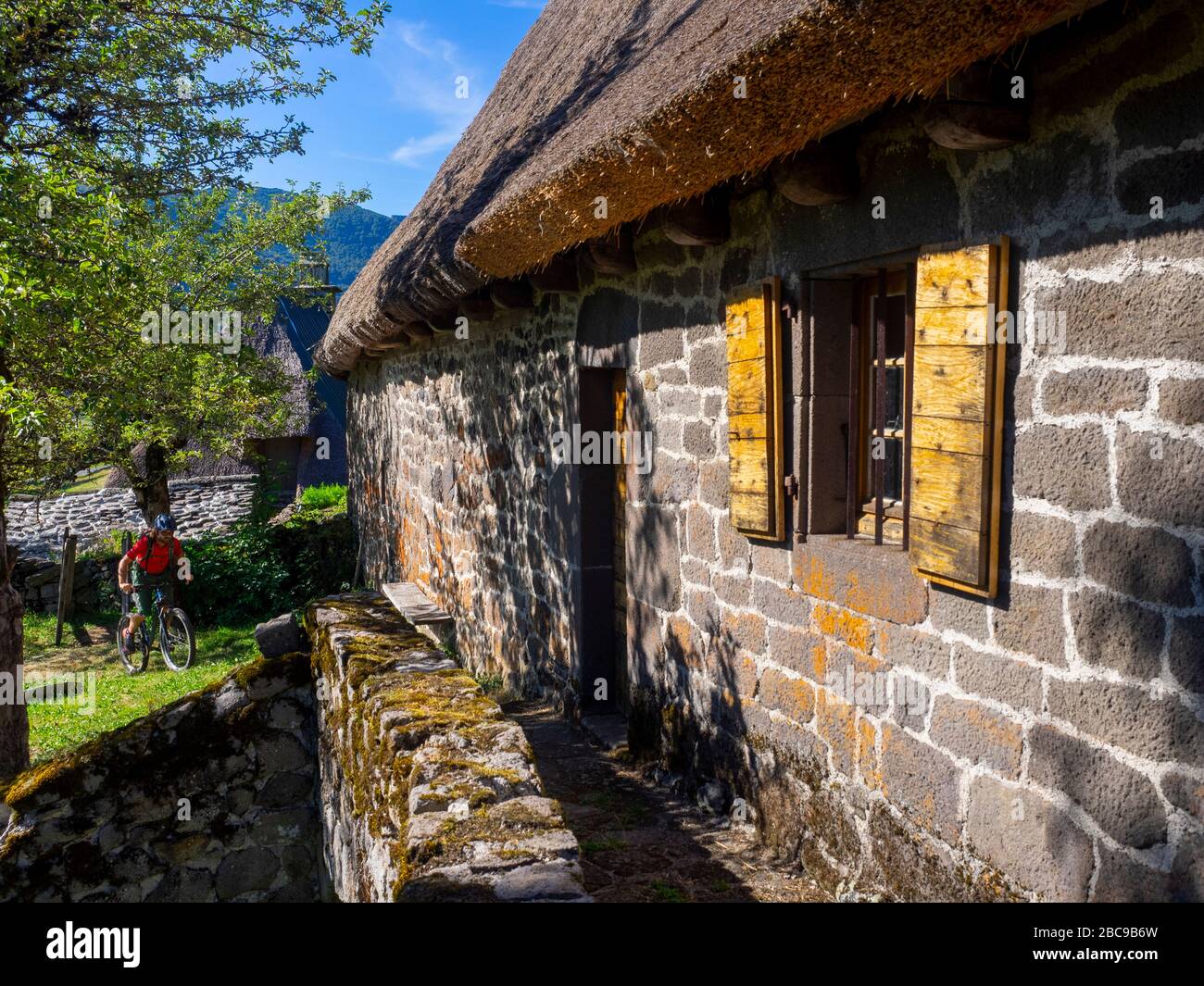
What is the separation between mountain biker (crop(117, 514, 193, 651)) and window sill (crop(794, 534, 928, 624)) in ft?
24.2

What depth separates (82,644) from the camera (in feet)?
34.6

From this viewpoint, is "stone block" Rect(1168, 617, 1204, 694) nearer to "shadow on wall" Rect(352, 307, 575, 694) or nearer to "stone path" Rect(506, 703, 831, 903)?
"stone path" Rect(506, 703, 831, 903)

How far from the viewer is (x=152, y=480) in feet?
37.2

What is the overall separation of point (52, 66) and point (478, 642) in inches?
180

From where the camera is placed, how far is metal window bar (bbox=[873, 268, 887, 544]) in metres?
2.87

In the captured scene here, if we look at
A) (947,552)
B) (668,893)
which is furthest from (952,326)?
(668,893)

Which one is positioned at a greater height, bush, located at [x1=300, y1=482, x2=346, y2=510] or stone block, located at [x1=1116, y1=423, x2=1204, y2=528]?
stone block, located at [x1=1116, y1=423, x2=1204, y2=528]

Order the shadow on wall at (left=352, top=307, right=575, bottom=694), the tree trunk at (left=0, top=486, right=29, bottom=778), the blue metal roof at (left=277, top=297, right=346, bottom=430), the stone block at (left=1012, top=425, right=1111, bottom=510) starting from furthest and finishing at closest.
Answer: the blue metal roof at (left=277, top=297, right=346, bottom=430) < the tree trunk at (left=0, top=486, right=29, bottom=778) < the shadow on wall at (left=352, top=307, right=575, bottom=694) < the stone block at (left=1012, top=425, right=1111, bottom=510)

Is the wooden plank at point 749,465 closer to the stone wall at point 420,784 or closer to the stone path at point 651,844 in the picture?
the stone wall at point 420,784

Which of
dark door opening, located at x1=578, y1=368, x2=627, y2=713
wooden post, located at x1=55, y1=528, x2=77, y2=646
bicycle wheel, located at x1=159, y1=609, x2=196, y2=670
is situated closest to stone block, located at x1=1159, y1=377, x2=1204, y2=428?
dark door opening, located at x1=578, y1=368, x2=627, y2=713

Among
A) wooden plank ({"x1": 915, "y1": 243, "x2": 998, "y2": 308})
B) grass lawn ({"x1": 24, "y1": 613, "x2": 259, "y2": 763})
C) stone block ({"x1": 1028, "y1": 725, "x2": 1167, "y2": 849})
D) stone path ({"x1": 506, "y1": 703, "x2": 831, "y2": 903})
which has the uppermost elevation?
wooden plank ({"x1": 915, "y1": 243, "x2": 998, "y2": 308})

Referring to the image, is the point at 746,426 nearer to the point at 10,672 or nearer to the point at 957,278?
the point at 957,278
